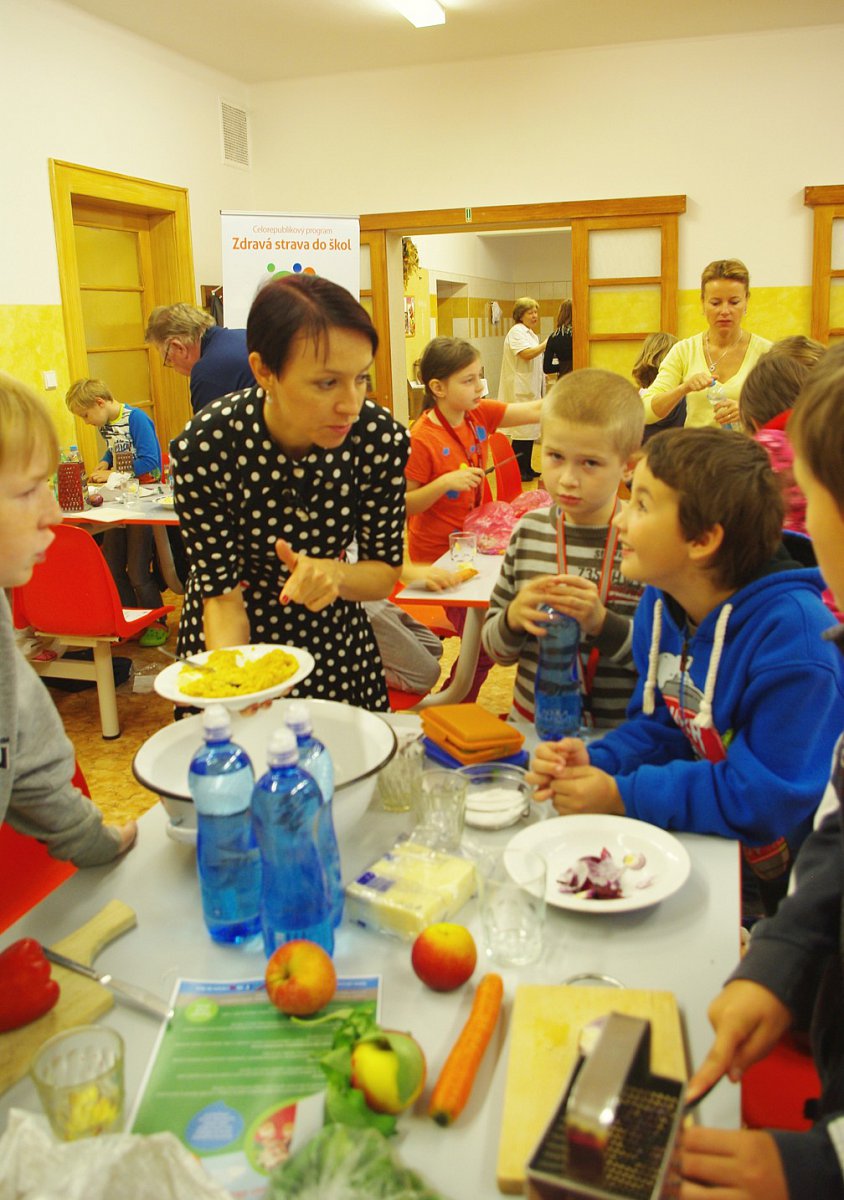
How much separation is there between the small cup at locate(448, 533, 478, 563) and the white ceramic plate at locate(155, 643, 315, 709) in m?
1.71

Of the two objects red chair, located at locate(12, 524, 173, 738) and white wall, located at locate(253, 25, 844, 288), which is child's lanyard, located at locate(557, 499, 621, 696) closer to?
red chair, located at locate(12, 524, 173, 738)

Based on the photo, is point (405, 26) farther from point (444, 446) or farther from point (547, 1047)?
point (547, 1047)

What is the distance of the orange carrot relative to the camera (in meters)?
0.86

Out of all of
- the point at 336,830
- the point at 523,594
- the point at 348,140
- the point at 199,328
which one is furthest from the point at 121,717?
the point at 348,140

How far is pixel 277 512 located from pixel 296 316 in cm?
41

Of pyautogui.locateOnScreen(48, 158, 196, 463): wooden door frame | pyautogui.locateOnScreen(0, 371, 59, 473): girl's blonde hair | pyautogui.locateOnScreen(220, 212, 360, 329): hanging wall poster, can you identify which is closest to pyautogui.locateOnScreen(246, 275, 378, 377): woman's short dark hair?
pyautogui.locateOnScreen(0, 371, 59, 473): girl's blonde hair

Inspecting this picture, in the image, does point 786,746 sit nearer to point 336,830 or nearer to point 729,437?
point 729,437

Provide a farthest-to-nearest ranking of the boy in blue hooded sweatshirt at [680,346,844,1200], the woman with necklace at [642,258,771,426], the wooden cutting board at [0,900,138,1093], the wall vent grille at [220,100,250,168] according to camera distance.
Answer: the wall vent grille at [220,100,250,168] < the woman with necklace at [642,258,771,426] < the wooden cutting board at [0,900,138,1093] < the boy in blue hooded sweatshirt at [680,346,844,1200]

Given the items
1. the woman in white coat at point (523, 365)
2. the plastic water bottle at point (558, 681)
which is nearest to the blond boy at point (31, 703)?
the plastic water bottle at point (558, 681)

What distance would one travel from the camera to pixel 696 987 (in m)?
1.04

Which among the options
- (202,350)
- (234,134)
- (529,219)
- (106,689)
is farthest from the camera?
(234,134)

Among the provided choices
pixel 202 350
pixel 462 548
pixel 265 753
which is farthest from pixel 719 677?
pixel 202 350

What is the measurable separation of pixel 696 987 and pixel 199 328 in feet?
14.8

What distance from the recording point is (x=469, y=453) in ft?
12.7
